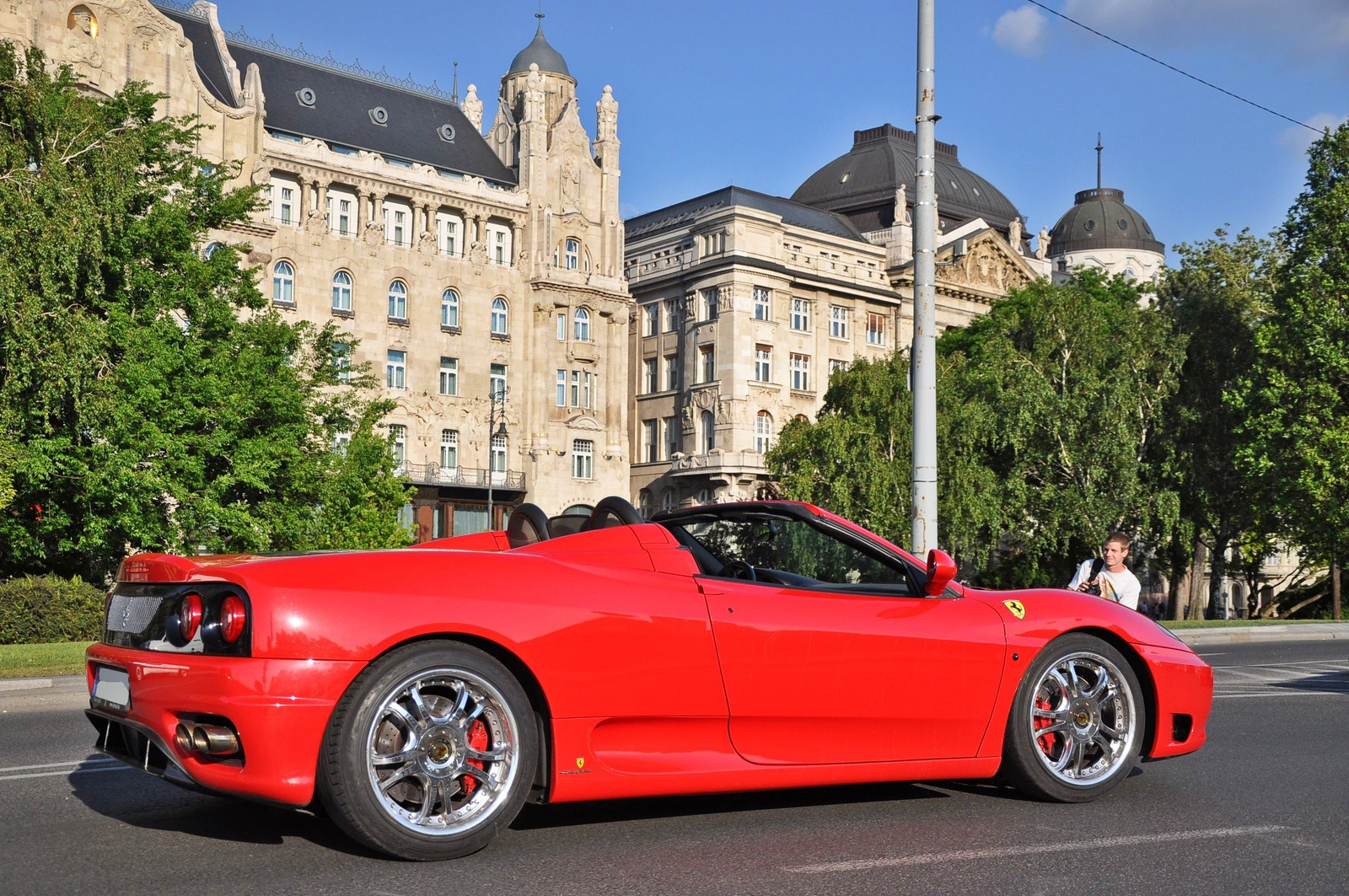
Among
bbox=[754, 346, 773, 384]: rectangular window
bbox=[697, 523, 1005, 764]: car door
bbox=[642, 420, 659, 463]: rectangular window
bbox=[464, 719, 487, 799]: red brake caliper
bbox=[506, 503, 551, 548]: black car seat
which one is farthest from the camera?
bbox=[642, 420, 659, 463]: rectangular window

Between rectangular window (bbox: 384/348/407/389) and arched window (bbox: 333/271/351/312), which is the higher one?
arched window (bbox: 333/271/351/312)

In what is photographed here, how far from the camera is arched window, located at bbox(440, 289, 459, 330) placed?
59.9 m

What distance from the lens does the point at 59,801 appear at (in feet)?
20.0

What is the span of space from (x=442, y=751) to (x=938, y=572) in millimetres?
2368

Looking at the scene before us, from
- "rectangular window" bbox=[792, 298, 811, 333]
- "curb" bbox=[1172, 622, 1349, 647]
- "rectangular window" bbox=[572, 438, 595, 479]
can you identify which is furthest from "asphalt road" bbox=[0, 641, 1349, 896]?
"rectangular window" bbox=[792, 298, 811, 333]

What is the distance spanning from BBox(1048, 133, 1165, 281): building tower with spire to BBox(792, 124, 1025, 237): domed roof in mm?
20532

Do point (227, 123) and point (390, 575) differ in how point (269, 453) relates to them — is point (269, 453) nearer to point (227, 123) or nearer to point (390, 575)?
point (390, 575)

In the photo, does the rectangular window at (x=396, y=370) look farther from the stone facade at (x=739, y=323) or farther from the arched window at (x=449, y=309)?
the stone facade at (x=739, y=323)

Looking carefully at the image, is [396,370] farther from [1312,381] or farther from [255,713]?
[255,713]

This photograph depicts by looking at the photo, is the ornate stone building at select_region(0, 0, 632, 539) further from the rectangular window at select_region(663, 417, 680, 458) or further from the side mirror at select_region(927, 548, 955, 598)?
the side mirror at select_region(927, 548, 955, 598)

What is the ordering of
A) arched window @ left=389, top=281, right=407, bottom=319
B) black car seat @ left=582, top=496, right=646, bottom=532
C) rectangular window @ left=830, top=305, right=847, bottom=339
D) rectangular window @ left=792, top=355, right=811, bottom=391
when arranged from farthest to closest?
1. rectangular window @ left=830, top=305, right=847, bottom=339
2. rectangular window @ left=792, top=355, right=811, bottom=391
3. arched window @ left=389, top=281, right=407, bottom=319
4. black car seat @ left=582, top=496, right=646, bottom=532

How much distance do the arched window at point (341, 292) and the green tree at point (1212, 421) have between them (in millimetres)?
32945

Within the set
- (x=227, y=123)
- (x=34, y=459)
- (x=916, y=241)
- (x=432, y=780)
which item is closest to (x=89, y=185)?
(x=34, y=459)

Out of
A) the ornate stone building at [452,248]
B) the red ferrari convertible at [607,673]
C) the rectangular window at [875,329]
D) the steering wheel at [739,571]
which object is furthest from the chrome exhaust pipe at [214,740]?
the rectangular window at [875,329]
